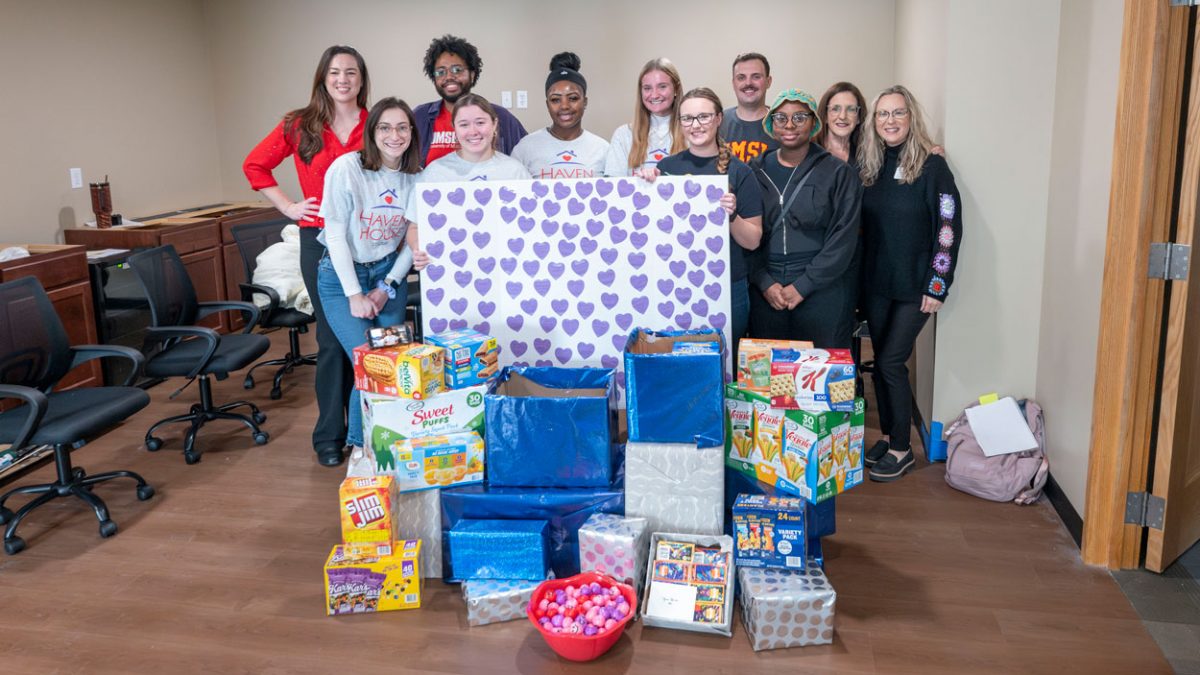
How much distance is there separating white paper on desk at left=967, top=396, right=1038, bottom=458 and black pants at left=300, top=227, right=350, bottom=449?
2547 mm

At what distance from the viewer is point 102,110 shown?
5867 millimetres

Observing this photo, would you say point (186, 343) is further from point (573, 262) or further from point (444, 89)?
point (573, 262)

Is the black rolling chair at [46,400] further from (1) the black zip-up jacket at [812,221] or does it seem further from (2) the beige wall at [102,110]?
(1) the black zip-up jacket at [812,221]

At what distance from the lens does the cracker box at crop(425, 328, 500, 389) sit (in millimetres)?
2969

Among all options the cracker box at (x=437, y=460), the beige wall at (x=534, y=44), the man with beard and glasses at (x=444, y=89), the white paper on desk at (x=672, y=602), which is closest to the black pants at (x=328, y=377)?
the man with beard and glasses at (x=444, y=89)

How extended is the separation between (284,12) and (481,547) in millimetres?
5419

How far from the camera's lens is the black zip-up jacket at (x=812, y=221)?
339 centimetres

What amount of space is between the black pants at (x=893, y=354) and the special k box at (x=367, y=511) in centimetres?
202

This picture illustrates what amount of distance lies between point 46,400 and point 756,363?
7.71ft

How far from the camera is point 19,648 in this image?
2.69 meters

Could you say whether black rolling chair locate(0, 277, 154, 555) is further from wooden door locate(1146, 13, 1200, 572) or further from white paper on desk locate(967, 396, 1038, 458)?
wooden door locate(1146, 13, 1200, 572)

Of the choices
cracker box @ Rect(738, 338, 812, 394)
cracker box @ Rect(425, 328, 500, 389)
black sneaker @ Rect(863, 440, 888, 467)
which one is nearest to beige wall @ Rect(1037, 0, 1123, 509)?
black sneaker @ Rect(863, 440, 888, 467)

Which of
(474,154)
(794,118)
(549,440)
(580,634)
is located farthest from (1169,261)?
(474,154)

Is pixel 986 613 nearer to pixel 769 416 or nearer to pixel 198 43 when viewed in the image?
pixel 769 416
